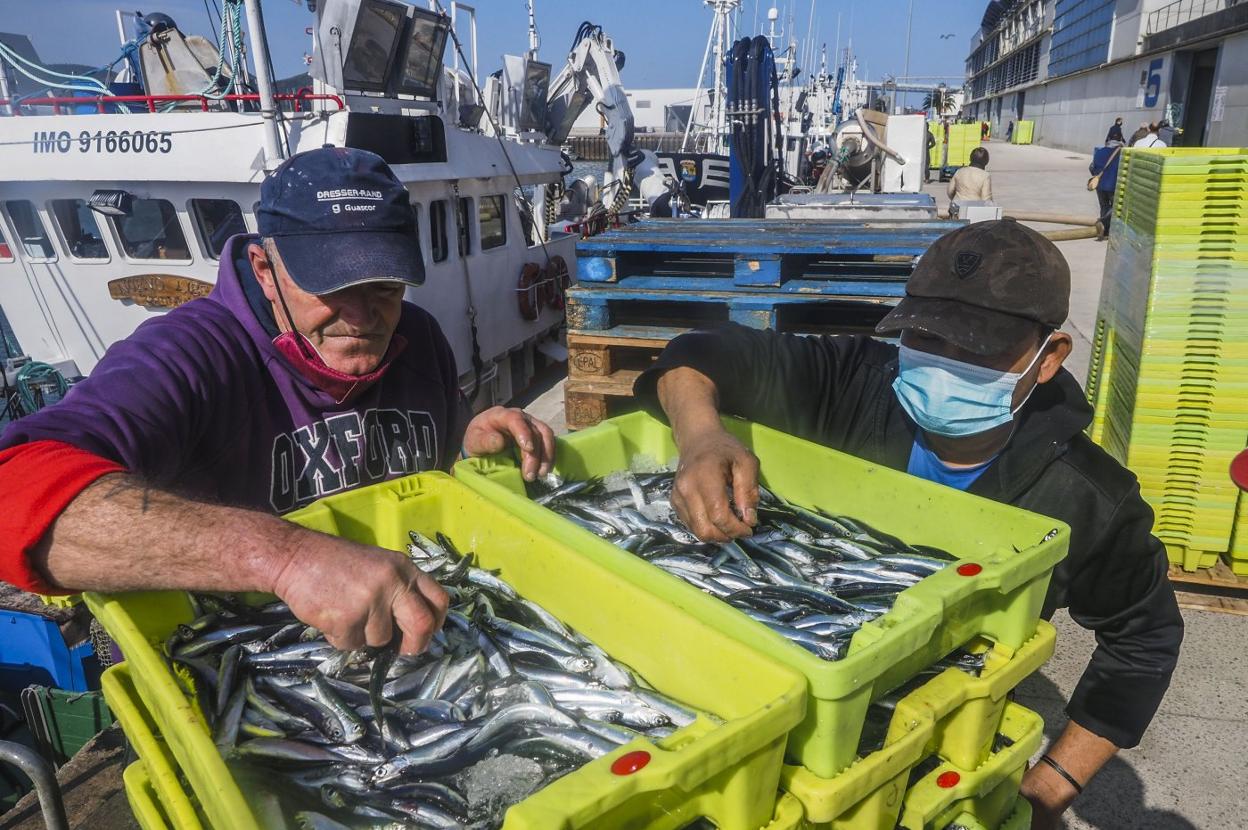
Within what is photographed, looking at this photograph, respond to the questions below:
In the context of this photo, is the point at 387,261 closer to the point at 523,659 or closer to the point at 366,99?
the point at 523,659

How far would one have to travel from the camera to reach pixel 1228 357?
414 cm

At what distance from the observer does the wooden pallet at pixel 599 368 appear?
5102mm

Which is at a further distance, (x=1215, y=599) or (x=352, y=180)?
(x=1215, y=599)

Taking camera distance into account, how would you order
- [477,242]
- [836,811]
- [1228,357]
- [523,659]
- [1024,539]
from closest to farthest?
[836,811] < [523,659] < [1024,539] < [1228,357] < [477,242]

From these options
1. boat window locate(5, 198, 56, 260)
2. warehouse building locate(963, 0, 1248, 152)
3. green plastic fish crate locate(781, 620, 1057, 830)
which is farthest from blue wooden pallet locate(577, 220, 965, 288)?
warehouse building locate(963, 0, 1248, 152)

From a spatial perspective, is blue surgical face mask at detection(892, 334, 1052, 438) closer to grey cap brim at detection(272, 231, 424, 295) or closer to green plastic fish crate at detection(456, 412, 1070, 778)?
green plastic fish crate at detection(456, 412, 1070, 778)

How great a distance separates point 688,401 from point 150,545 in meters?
1.50

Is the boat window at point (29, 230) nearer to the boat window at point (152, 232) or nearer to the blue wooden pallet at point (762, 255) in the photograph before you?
→ the boat window at point (152, 232)

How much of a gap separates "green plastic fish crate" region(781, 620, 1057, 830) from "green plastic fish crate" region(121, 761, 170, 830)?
1258mm

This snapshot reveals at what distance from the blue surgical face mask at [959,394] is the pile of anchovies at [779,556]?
0.40m

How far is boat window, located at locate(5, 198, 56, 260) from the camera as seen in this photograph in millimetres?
8320

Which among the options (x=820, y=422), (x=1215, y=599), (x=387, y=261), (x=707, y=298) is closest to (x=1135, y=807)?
(x=1215, y=599)

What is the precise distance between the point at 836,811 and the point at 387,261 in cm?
178

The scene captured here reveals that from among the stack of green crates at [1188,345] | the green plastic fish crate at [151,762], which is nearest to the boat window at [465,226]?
the stack of green crates at [1188,345]
